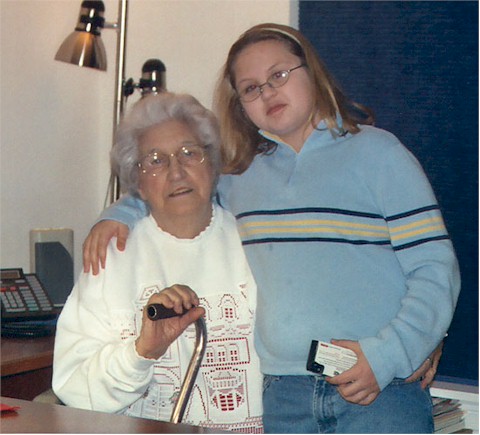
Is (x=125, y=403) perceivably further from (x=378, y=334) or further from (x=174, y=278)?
(x=378, y=334)

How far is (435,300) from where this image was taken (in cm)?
177

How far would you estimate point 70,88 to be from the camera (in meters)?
3.41

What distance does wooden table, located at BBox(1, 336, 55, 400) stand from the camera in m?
2.29

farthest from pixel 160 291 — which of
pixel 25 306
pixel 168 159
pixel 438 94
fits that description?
pixel 438 94

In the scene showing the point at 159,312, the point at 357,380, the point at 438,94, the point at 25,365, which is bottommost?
the point at 25,365

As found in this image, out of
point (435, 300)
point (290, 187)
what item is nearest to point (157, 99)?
point (290, 187)

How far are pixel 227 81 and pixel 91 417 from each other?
91 cm

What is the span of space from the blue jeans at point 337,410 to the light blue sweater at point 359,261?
0.15 ft

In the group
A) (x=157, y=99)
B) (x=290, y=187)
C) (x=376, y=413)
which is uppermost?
(x=157, y=99)

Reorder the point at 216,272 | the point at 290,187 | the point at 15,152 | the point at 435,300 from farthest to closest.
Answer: the point at 15,152 → the point at 216,272 → the point at 290,187 → the point at 435,300

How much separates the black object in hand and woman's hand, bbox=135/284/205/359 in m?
0.02

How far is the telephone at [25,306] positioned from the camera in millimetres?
2623

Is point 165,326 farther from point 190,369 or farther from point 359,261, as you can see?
point 359,261

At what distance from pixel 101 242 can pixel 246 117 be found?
46 cm
